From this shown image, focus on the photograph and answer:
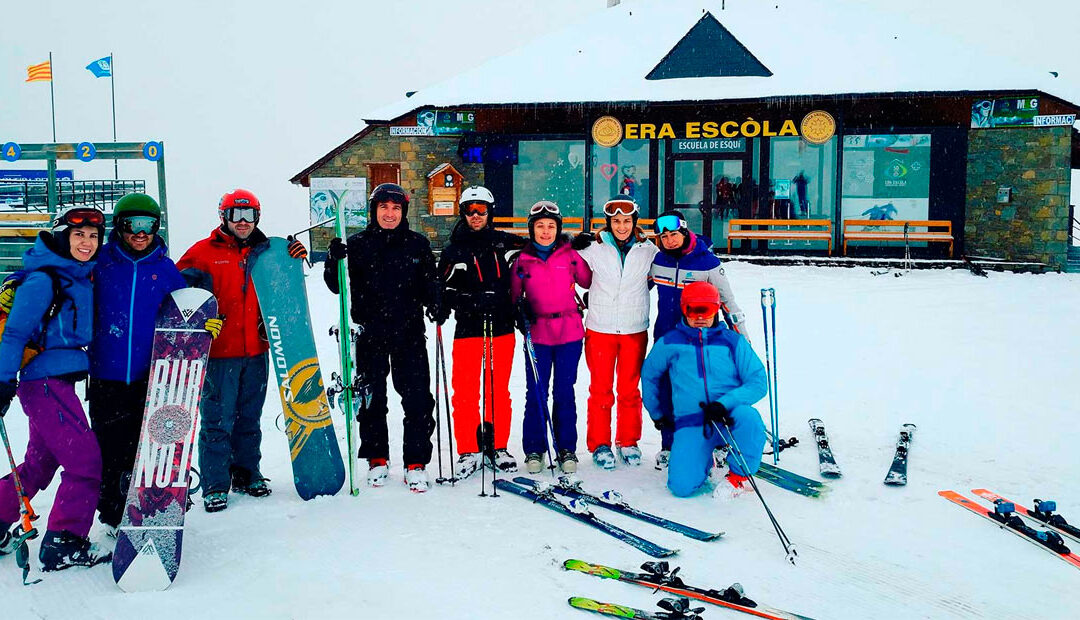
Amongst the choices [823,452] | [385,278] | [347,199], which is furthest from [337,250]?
[347,199]

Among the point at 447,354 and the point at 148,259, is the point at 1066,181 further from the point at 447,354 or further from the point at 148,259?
the point at 148,259

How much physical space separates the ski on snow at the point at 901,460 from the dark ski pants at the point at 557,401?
1841 millimetres

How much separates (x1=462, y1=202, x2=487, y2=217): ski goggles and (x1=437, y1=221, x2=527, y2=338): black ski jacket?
84mm

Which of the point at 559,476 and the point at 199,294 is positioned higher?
the point at 199,294

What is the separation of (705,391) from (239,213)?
2.66 m

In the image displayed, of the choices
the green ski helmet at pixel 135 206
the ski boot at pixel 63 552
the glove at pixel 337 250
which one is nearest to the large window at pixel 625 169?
the glove at pixel 337 250

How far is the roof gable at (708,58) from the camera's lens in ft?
54.2

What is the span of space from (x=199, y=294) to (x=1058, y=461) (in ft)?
16.7

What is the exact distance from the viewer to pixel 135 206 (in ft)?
12.3

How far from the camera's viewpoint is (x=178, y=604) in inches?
128

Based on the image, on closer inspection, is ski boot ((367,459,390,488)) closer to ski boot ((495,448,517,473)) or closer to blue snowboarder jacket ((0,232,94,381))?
ski boot ((495,448,517,473))

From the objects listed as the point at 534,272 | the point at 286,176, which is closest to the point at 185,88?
the point at 286,176

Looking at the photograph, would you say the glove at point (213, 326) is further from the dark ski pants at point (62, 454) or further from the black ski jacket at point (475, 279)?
the black ski jacket at point (475, 279)

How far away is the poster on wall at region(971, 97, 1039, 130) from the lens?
49.4 feet
